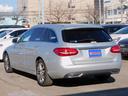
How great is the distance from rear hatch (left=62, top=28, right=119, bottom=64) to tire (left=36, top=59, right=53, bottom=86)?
0.93 m

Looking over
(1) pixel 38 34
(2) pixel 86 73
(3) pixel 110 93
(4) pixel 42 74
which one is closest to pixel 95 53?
(2) pixel 86 73

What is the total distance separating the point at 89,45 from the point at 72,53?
0.49m

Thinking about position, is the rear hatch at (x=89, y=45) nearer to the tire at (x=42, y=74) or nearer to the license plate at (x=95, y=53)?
the license plate at (x=95, y=53)

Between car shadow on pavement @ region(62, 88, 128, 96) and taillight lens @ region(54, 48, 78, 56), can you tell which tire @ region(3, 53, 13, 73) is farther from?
car shadow on pavement @ region(62, 88, 128, 96)

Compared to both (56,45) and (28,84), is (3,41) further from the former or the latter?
(56,45)

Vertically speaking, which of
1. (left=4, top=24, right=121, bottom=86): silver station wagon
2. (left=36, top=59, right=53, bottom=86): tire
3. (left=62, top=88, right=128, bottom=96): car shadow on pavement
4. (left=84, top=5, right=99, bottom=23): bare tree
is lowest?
(left=84, top=5, right=99, bottom=23): bare tree

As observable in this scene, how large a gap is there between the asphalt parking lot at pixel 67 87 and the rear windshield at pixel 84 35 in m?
1.20

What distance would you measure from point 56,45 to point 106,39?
139 cm

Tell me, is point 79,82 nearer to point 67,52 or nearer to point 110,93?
point 67,52

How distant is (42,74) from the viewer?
10.2m

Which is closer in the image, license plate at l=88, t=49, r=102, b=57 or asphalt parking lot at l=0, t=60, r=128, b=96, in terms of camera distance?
asphalt parking lot at l=0, t=60, r=128, b=96

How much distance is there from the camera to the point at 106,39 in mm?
10133

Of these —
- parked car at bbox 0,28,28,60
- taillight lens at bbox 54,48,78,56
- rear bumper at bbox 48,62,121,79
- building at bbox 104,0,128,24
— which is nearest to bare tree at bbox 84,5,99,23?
building at bbox 104,0,128,24

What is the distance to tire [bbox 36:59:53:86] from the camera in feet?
32.8
